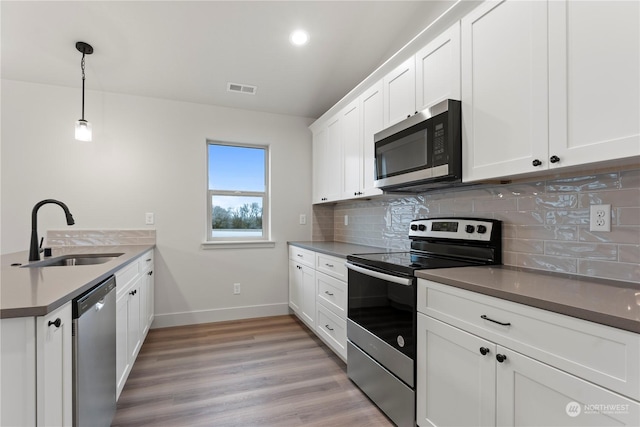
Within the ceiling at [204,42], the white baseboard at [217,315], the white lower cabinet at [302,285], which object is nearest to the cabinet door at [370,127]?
the ceiling at [204,42]

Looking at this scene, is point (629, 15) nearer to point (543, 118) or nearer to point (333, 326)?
point (543, 118)

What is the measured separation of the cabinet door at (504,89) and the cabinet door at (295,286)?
2205mm

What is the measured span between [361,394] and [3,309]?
1.91m

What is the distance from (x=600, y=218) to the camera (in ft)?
4.49

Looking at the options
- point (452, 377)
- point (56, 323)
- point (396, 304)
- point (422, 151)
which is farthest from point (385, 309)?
point (56, 323)

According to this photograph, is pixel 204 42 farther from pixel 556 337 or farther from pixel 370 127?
pixel 556 337

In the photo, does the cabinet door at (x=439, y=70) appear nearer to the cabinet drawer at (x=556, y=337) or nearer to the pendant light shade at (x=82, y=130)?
the cabinet drawer at (x=556, y=337)

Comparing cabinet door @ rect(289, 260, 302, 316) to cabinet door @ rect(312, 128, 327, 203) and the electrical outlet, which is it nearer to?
cabinet door @ rect(312, 128, 327, 203)

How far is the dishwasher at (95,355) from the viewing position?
3.89 feet

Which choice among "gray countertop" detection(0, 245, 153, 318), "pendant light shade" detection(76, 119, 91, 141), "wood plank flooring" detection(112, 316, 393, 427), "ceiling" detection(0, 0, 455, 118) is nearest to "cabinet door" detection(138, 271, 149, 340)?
"wood plank flooring" detection(112, 316, 393, 427)

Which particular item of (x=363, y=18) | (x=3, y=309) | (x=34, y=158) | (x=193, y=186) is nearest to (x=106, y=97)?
(x=34, y=158)

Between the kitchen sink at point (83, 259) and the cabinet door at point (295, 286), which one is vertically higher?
the kitchen sink at point (83, 259)

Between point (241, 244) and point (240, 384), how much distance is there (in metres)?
1.72

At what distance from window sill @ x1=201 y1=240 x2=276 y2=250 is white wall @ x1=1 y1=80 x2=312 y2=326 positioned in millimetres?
60
